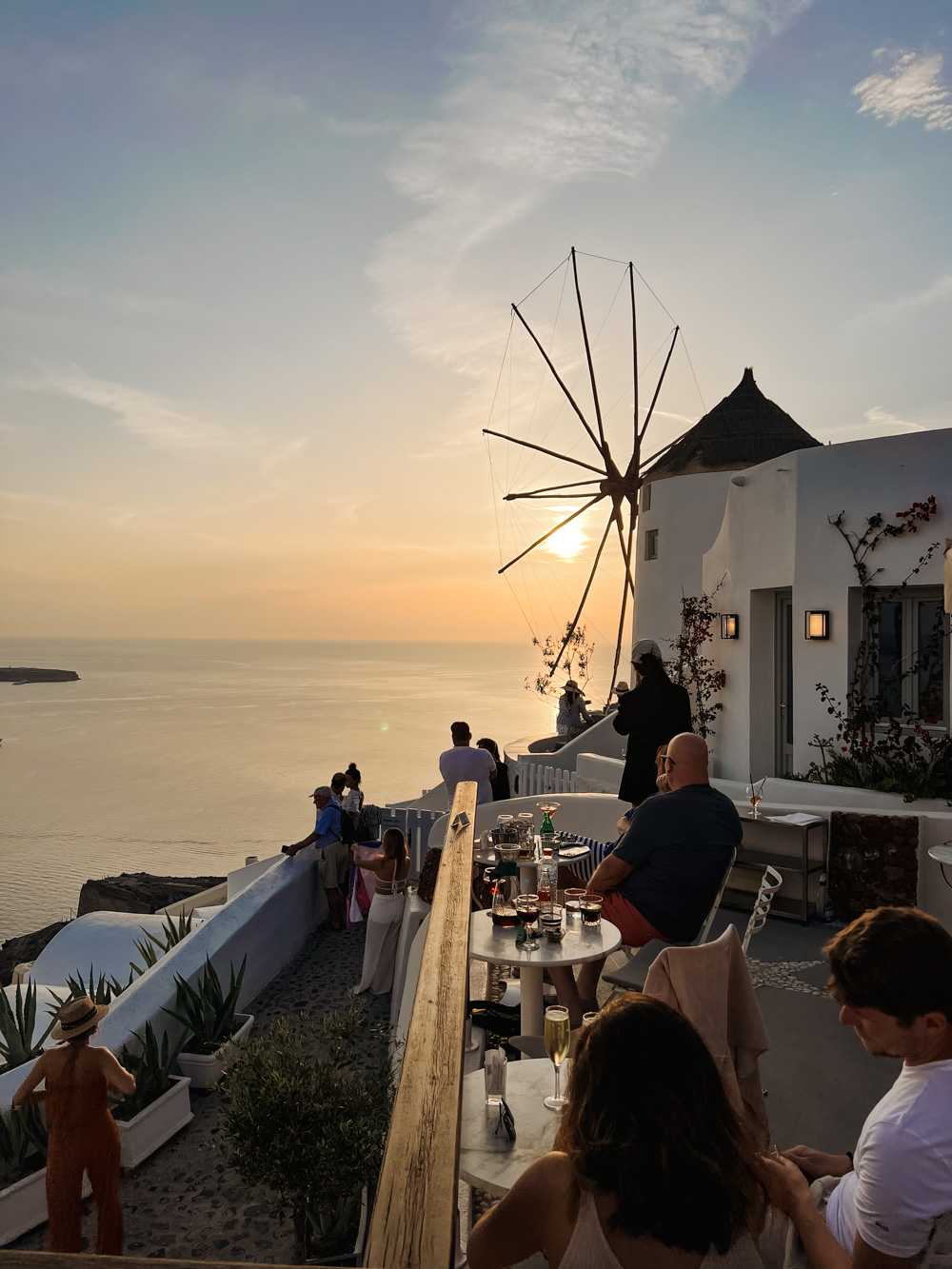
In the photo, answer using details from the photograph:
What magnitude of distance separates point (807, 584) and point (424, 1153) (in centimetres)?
924

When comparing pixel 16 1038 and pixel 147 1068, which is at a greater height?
pixel 147 1068

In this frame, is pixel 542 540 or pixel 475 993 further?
pixel 542 540

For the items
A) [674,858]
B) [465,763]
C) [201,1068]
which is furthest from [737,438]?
[201,1068]

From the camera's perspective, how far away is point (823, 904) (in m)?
6.86

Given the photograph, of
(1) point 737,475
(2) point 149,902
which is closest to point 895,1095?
(1) point 737,475

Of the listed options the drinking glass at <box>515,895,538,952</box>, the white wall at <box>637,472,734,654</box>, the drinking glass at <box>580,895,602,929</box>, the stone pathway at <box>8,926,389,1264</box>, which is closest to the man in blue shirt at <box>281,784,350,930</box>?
the stone pathway at <box>8,926,389,1264</box>

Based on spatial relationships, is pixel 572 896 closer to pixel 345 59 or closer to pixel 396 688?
pixel 345 59

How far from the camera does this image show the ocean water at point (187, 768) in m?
42.3

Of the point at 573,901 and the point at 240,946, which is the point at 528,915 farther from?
the point at 240,946

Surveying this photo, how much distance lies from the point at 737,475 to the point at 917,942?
9.74m

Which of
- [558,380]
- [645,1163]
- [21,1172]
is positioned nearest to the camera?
[645,1163]

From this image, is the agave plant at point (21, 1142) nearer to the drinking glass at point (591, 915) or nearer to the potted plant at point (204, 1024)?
the potted plant at point (204, 1024)

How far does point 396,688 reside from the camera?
Answer: 150875 mm

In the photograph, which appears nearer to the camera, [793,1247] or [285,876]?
[793,1247]
